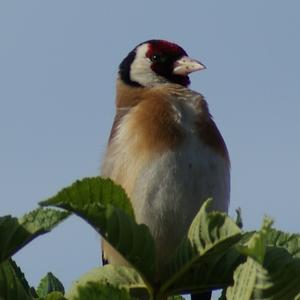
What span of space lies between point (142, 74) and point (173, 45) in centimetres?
30

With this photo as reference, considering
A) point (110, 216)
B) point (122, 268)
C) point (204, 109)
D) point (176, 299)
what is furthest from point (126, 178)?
point (110, 216)

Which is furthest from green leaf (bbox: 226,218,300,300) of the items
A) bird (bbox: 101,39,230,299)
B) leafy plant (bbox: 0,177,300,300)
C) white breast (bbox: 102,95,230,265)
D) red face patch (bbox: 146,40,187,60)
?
red face patch (bbox: 146,40,187,60)

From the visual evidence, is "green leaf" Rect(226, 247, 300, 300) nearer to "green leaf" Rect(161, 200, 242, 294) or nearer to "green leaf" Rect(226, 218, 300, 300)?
"green leaf" Rect(226, 218, 300, 300)

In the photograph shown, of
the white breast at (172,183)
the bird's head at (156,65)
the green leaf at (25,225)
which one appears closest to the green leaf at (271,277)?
the green leaf at (25,225)

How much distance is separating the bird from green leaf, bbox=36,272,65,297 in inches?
66.9

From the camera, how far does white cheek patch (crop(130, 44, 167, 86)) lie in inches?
206

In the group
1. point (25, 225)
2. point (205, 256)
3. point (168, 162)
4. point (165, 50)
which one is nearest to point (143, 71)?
point (165, 50)

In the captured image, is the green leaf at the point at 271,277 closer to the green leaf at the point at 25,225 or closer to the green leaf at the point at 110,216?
the green leaf at the point at 110,216

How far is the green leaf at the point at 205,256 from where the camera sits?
6.05 ft

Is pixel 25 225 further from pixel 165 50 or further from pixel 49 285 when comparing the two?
pixel 165 50

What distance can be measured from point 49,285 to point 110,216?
619mm

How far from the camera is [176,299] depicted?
2438mm

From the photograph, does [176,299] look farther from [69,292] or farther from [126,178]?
[126,178]

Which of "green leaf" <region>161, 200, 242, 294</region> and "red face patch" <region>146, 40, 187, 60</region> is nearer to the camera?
"green leaf" <region>161, 200, 242, 294</region>
